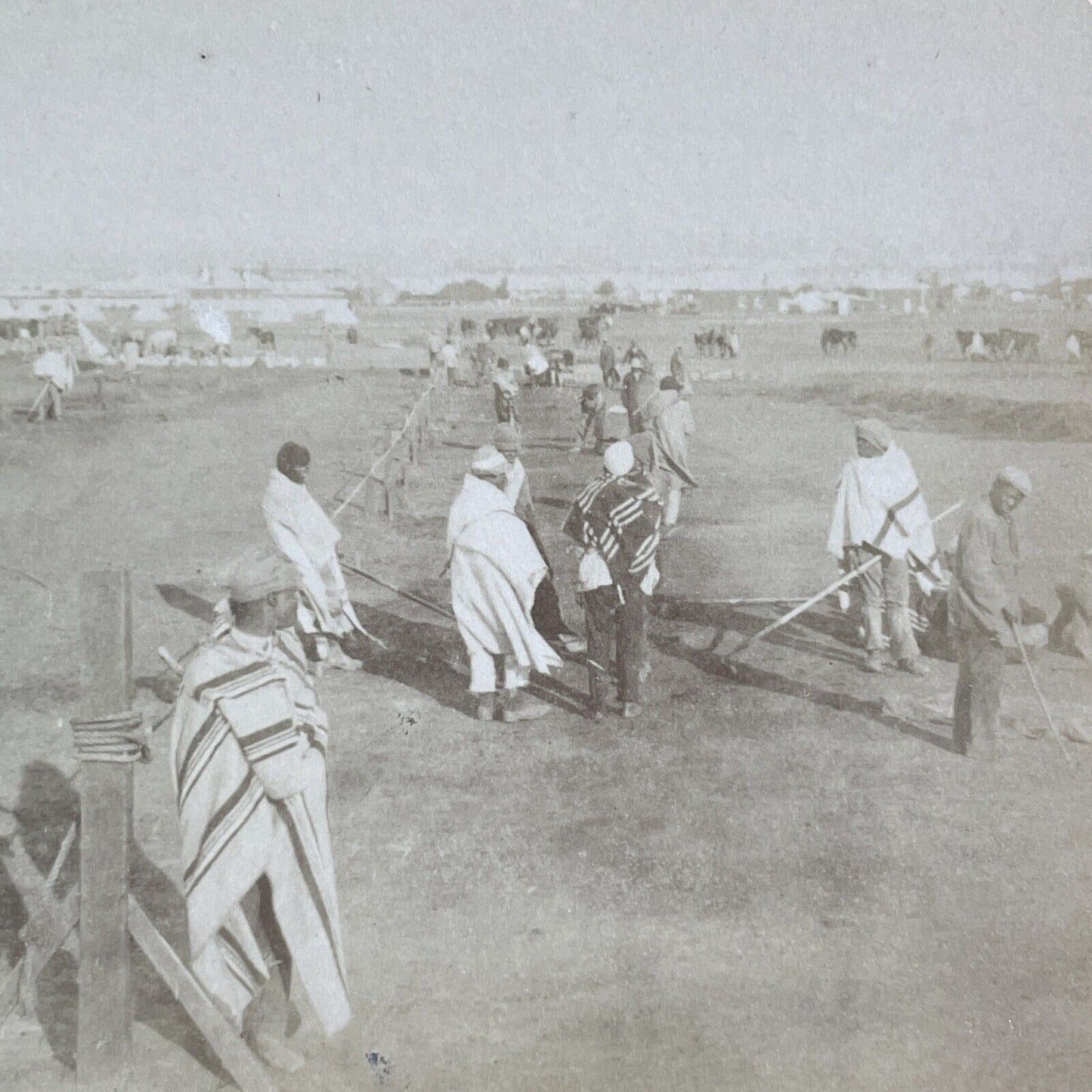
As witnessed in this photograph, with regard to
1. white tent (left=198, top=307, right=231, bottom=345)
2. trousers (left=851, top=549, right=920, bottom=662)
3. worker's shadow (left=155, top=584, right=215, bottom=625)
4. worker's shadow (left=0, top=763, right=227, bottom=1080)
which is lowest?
worker's shadow (left=0, top=763, right=227, bottom=1080)

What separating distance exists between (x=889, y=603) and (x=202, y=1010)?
5.47 m

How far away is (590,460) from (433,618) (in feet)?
30.4

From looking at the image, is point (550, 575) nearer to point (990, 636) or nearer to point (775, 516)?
point (990, 636)

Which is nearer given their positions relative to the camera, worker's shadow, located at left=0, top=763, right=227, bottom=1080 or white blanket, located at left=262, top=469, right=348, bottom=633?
worker's shadow, located at left=0, top=763, right=227, bottom=1080

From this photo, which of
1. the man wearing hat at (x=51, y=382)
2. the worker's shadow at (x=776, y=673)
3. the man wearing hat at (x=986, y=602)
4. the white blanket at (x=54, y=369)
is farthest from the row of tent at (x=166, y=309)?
the man wearing hat at (x=986, y=602)

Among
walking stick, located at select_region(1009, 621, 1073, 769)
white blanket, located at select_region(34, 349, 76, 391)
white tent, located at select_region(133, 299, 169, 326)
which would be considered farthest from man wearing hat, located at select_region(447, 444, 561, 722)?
white tent, located at select_region(133, 299, 169, 326)

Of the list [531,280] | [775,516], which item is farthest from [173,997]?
[531,280]

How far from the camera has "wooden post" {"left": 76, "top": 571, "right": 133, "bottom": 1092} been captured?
337 centimetres

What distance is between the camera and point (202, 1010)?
338cm

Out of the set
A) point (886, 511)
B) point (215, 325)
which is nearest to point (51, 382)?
point (886, 511)

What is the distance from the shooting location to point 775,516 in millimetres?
→ 12727

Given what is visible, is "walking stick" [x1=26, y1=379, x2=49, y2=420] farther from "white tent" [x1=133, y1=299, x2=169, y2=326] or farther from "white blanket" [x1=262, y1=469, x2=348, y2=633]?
"white tent" [x1=133, y1=299, x2=169, y2=326]

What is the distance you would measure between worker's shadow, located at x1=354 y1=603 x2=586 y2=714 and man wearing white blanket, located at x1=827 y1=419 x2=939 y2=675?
2.11 m

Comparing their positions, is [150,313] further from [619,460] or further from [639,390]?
[619,460]
